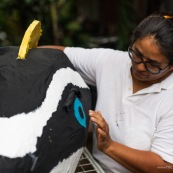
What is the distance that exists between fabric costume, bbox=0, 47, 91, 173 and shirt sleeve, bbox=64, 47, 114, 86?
0.79 ft

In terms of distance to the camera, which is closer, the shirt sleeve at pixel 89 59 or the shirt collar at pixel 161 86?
the shirt collar at pixel 161 86

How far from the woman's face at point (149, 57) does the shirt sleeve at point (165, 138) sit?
0.41 feet

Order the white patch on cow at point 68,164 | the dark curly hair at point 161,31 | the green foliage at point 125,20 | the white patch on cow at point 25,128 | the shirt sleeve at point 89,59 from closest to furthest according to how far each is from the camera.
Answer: the white patch on cow at point 25,128 → the white patch on cow at point 68,164 → the dark curly hair at point 161,31 → the shirt sleeve at point 89,59 → the green foliage at point 125,20

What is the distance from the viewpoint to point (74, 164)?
36.0 inches

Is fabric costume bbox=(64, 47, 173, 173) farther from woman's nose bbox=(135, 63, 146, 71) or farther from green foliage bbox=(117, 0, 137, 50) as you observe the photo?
green foliage bbox=(117, 0, 137, 50)

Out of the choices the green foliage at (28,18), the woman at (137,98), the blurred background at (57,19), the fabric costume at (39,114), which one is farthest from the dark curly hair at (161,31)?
the green foliage at (28,18)

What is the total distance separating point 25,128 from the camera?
73 centimetres

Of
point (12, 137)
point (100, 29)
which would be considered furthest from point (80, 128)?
point (100, 29)

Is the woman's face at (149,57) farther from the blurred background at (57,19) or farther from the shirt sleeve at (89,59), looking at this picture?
the blurred background at (57,19)

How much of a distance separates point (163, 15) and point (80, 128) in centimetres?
46

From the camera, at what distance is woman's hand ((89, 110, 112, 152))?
0.90 meters

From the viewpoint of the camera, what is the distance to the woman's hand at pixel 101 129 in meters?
0.90

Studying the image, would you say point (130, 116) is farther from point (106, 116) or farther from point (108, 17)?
point (108, 17)

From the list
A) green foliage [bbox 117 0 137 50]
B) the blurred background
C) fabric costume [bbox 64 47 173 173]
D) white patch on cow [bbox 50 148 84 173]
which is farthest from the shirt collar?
green foliage [bbox 117 0 137 50]
